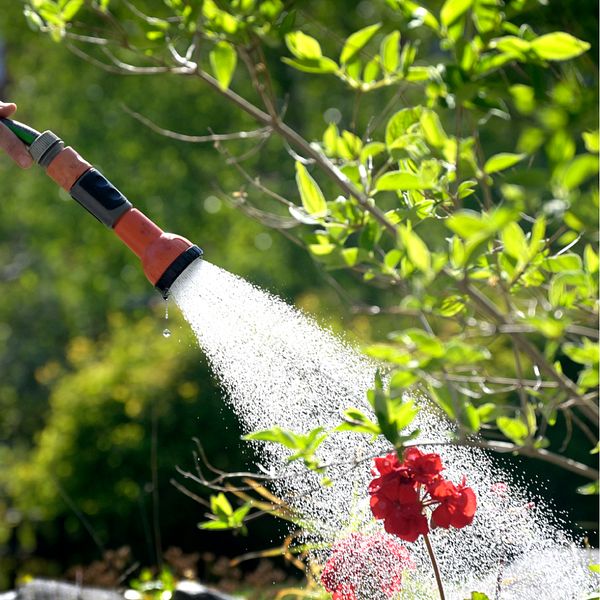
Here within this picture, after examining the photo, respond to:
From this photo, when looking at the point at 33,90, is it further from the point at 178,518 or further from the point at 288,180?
the point at 178,518

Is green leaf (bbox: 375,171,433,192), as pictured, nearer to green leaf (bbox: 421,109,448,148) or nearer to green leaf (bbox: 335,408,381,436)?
green leaf (bbox: 421,109,448,148)

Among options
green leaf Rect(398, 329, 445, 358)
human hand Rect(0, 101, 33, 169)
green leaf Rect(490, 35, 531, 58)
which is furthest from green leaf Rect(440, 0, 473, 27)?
human hand Rect(0, 101, 33, 169)

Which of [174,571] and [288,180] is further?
[288,180]

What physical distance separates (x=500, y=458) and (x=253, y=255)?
665 centimetres

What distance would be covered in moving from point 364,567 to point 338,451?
37 cm

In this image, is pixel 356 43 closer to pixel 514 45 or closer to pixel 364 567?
pixel 514 45

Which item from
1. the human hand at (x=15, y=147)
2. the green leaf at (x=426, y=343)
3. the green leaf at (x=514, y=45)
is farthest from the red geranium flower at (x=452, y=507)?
→ the human hand at (x=15, y=147)

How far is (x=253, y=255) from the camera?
36.6 feet

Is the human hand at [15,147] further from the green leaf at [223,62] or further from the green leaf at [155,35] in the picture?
the green leaf at [223,62]

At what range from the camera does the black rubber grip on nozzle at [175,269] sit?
6.78 ft

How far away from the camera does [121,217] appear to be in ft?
7.00

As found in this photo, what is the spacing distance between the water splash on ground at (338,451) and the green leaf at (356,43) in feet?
3.03

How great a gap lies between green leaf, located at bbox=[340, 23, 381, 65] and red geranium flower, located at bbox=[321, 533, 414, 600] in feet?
4.11

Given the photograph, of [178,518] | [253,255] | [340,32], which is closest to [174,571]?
[178,518]
